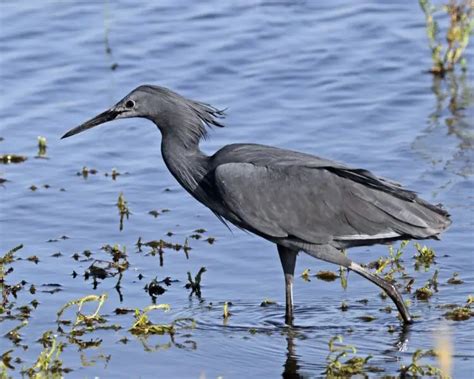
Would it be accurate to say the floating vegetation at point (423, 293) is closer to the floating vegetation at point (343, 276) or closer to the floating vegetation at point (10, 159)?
the floating vegetation at point (343, 276)

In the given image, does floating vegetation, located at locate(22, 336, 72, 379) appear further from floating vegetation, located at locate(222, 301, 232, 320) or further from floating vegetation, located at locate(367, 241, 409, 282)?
floating vegetation, located at locate(367, 241, 409, 282)

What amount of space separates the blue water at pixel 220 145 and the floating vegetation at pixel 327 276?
16 centimetres

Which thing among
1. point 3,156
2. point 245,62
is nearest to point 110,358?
A: point 3,156

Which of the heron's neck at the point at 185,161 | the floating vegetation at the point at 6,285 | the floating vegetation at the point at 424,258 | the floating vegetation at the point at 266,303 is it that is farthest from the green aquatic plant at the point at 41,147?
the floating vegetation at the point at 424,258

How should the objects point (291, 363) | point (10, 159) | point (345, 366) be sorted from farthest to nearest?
point (10, 159) → point (291, 363) → point (345, 366)

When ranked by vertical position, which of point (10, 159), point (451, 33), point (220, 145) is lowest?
point (10, 159)

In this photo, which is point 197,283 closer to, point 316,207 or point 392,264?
point 316,207

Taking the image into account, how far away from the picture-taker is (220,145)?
1095 centimetres

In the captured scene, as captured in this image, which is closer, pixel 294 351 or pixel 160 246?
pixel 294 351

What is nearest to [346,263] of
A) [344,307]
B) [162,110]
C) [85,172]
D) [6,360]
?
[344,307]

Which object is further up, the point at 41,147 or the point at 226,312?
the point at 41,147

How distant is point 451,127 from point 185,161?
4.08 m

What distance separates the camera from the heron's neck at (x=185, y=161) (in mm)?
8000

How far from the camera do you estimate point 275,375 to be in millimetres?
6973
